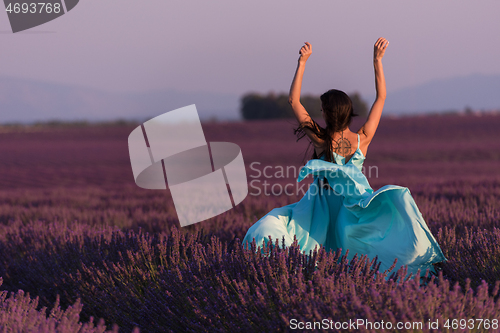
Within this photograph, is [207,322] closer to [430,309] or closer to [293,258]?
[293,258]

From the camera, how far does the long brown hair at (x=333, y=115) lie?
2.97 metres

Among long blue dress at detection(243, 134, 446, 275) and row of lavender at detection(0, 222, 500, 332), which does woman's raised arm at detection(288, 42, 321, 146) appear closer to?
long blue dress at detection(243, 134, 446, 275)

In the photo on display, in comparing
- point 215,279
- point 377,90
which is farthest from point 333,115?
point 215,279

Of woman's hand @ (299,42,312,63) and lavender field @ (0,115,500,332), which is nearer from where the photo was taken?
lavender field @ (0,115,500,332)

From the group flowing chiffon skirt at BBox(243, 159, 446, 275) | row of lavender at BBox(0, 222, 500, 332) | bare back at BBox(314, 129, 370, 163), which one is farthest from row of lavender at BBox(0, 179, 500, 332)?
bare back at BBox(314, 129, 370, 163)

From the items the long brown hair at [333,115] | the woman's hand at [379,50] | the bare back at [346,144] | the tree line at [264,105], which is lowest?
the tree line at [264,105]

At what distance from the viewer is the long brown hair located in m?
2.97

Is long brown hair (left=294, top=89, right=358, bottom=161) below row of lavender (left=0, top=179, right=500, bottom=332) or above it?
above

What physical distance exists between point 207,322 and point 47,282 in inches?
65.4

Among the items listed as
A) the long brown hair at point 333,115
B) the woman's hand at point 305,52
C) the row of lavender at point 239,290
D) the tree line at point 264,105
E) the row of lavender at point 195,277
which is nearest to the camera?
the row of lavender at point 239,290

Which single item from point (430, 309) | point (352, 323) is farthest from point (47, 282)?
point (430, 309)

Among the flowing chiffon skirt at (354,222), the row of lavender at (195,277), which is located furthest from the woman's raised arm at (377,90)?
the row of lavender at (195,277)

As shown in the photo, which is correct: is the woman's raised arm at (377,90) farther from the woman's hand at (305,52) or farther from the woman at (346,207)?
the woman's hand at (305,52)

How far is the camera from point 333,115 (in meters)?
2.98
